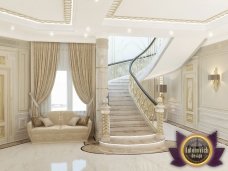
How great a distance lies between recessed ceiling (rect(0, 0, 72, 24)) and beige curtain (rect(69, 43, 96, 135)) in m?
1.68

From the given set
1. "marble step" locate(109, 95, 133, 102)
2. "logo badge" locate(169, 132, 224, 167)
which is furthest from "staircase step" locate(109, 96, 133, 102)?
"logo badge" locate(169, 132, 224, 167)

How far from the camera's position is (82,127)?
729 centimetres

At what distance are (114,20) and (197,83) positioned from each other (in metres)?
4.34

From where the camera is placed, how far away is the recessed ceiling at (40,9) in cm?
490

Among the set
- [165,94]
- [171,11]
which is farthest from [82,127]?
[165,94]

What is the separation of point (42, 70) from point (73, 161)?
3.25 m

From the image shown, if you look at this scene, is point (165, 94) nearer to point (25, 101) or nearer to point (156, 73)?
point (156, 73)

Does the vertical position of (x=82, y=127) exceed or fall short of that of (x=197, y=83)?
it falls short

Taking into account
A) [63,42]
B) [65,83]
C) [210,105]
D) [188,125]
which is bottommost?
[188,125]

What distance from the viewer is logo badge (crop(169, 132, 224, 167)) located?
227 centimetres

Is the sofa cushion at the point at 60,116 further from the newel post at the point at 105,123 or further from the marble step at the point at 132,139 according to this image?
the marble step at the point at 132,139

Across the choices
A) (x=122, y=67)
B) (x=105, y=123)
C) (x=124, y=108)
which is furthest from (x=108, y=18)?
(x=122, y=67)

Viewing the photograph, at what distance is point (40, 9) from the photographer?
532cm

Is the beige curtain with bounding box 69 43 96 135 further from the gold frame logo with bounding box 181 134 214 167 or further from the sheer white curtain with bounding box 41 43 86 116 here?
the gold frame logo with bounding box 181 134 214 167
